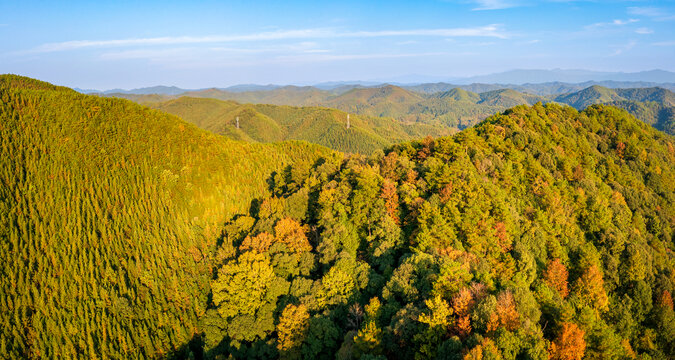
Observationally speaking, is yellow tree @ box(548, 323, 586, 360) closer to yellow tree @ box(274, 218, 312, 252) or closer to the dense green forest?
the dense green forest

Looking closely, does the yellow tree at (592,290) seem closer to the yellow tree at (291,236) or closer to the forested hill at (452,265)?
the forested hill at (452,265)

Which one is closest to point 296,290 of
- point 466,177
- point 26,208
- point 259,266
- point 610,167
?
point 259,266

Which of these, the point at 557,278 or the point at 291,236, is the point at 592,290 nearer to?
the point at 557,278

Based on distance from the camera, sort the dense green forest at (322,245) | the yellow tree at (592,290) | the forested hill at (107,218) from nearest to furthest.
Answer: the dense green forest at (322,245), the yellow tree at (592,290), the forested hill at (107,218)

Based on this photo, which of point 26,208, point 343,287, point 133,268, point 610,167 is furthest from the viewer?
point 610,167

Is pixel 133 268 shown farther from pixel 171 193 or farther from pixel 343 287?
pixel 343 287

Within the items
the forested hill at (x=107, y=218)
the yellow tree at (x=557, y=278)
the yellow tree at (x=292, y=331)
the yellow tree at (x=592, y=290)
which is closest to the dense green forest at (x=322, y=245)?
the yellow tree at (x=292, y=331)

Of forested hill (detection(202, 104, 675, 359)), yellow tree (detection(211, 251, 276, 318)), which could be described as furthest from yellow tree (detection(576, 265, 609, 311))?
yellow tree (detection(211, 251, 276, 318))
